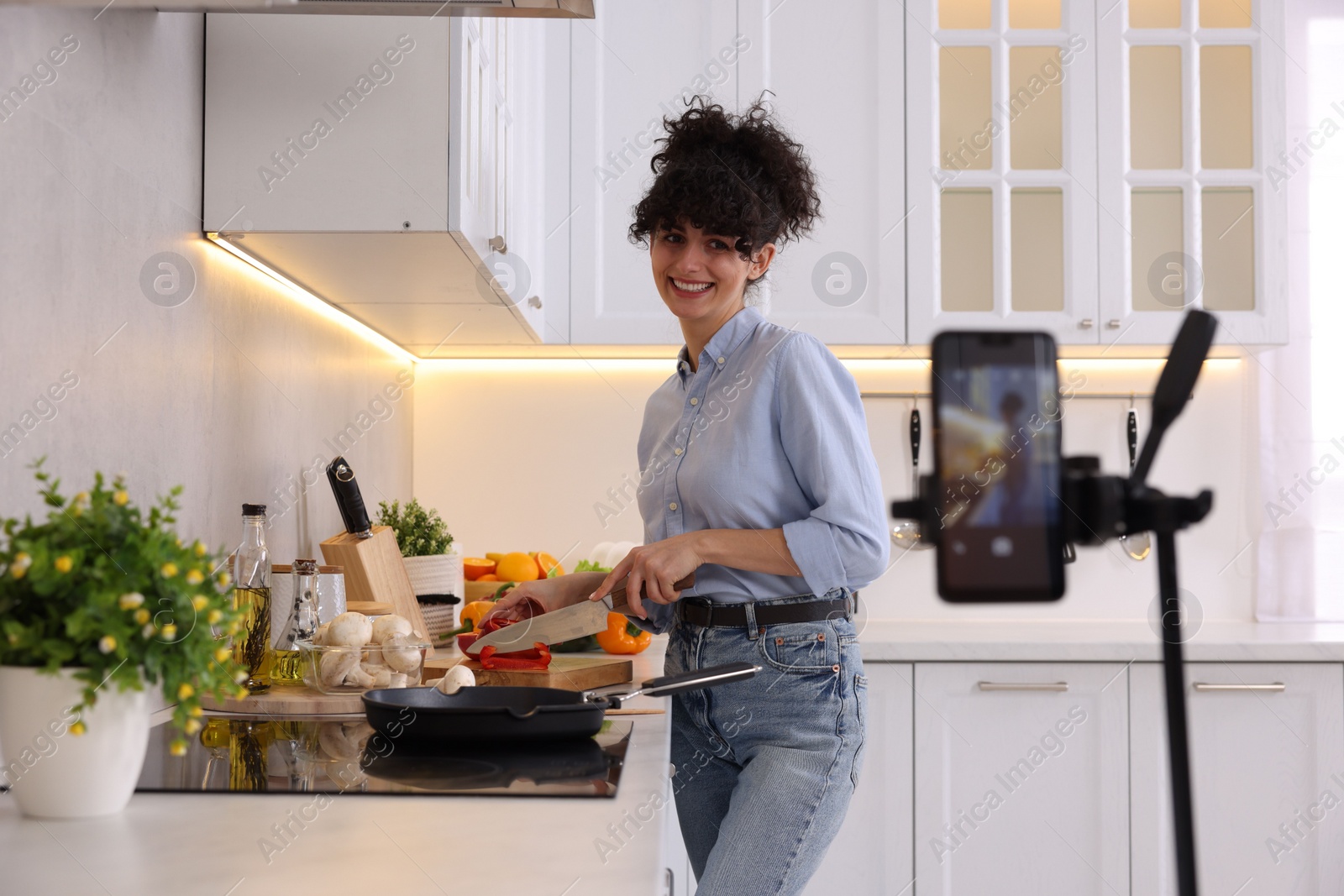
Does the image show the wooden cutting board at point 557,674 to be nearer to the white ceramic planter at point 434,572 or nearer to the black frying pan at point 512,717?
the black frying pan at point 512,717

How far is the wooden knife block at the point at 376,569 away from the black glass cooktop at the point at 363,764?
501mm

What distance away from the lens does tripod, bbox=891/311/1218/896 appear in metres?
0.20

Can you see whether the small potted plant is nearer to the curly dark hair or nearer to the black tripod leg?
the curly dark hair

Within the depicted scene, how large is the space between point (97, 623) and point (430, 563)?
4.06 feet

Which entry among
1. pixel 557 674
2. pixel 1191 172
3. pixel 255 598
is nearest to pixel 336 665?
pixel 255 598

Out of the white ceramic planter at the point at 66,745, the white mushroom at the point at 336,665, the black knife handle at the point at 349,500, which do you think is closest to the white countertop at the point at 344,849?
the white ceramic planter at the point at 66,745

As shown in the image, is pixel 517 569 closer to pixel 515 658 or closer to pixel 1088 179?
pixel 515 658

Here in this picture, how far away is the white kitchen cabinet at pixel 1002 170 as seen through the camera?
226 centimetres

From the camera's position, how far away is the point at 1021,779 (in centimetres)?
204

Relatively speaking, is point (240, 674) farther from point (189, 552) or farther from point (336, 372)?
point (336, 372)

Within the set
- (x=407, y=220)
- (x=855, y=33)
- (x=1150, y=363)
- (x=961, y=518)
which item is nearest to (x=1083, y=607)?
(x=1150, y=363)

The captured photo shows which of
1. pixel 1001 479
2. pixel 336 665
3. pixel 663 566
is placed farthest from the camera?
pixel 336 665

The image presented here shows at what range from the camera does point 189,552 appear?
2.19 ft

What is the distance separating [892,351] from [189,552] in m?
1.92
